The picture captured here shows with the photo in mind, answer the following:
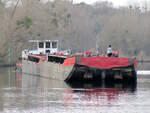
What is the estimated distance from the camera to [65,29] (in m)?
113

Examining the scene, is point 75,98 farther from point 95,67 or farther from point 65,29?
point 65,29

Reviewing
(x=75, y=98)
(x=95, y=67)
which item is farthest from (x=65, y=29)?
(x=75, y=98)

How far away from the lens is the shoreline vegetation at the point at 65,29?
95500mm

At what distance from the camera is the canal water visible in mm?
32312

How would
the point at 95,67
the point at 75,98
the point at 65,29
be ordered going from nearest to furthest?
the point at 75,98, the point at 95,67, the point at 65,29

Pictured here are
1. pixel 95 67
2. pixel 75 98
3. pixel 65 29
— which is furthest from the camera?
pixel 65 29

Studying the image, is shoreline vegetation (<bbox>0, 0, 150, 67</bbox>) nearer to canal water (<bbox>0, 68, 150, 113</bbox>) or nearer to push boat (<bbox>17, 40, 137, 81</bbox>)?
push boat (<bbox>17, 40, 137, 81</bbox>)

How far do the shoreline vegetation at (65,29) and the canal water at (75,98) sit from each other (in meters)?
32.6

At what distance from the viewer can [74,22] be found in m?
128

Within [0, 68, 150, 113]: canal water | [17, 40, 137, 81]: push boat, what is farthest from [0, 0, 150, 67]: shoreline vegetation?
[0, 68, 150, 113]: canal water

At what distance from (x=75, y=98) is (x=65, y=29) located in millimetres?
76248

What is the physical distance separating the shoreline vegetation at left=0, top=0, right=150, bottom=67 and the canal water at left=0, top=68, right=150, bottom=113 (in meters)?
32.6

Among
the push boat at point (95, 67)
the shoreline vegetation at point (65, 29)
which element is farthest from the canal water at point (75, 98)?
the shoreline vegetation at point (65, 29)

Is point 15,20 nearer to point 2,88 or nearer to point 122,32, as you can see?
point 122,32
